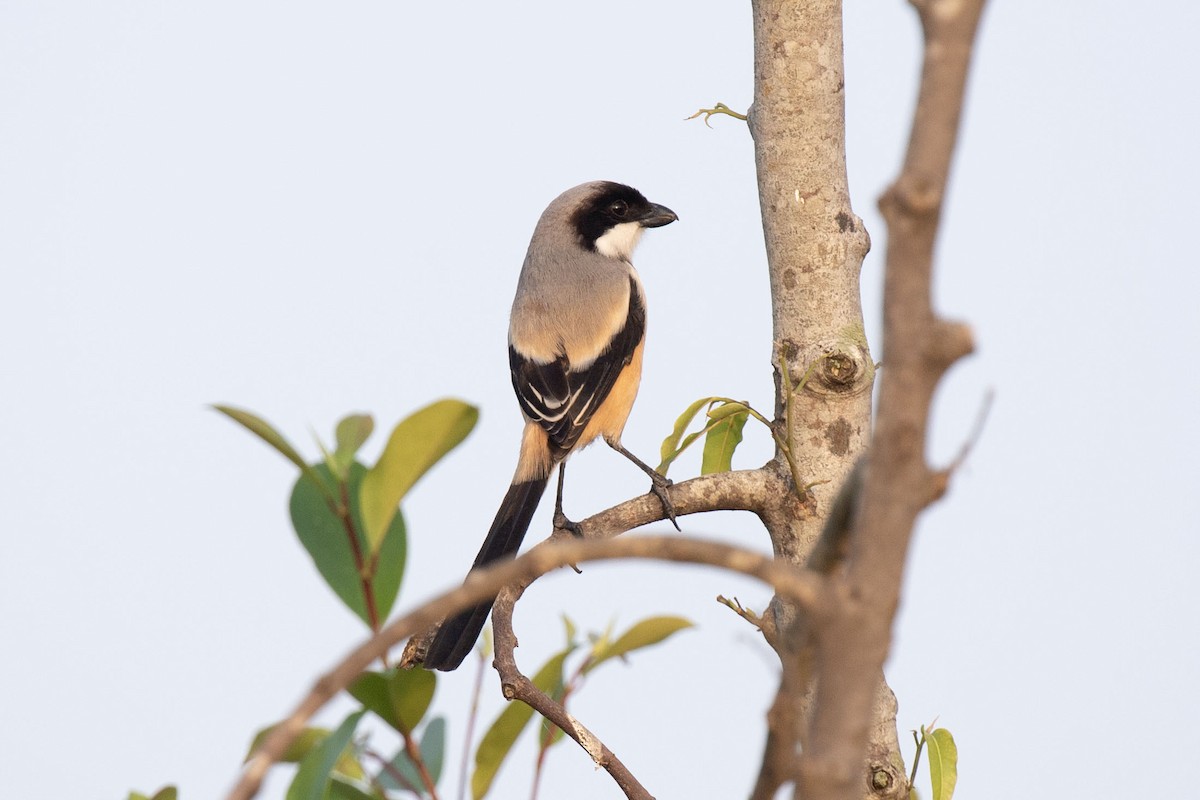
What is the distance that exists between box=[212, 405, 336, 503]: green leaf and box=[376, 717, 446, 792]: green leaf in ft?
1.12

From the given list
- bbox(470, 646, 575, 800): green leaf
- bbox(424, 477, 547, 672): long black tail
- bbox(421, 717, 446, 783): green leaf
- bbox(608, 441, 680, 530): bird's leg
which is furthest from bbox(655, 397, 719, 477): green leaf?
bbox(421, 717, 446, 783): green leaf

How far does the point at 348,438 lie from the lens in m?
1.50

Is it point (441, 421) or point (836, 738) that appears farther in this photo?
point (441, 421)

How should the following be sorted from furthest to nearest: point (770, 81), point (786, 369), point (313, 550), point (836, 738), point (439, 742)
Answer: point (770, 81)
point (786, 369)
point (439, 742)
point (313, 550)
point (836, 738)

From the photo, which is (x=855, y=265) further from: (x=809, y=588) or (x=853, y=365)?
(x=809, y=588)

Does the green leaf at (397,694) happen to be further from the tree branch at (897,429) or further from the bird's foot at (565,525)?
the bird's foot at (565,525)

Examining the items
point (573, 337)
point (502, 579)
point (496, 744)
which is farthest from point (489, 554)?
point (502, 579)

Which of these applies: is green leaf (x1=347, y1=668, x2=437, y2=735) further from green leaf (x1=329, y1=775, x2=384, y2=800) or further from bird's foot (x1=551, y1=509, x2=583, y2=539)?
bird's foot (x1=551, y1=509, x2=583, y2=539)

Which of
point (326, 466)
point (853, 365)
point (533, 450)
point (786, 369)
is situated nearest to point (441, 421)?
point (326, 466)

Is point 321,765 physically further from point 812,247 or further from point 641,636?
point 812,247

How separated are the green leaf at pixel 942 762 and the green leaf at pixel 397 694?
1222 millimetres

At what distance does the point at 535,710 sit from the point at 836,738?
1.21 metres

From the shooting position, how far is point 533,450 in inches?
143

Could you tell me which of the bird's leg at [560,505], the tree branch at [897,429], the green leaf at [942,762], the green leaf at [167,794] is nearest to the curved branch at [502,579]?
the tree branch at [897,429]
